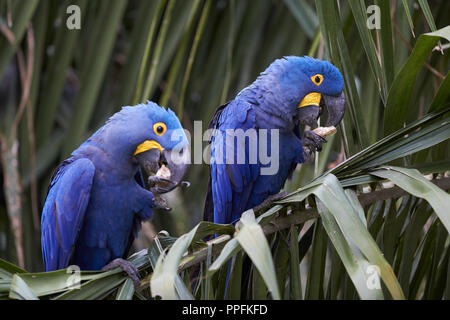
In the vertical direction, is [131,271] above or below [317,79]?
below

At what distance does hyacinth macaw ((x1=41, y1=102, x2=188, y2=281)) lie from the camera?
2.01 m

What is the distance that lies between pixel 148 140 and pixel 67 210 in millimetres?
373

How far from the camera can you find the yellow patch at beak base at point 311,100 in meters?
2.21

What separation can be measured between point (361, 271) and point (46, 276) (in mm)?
751

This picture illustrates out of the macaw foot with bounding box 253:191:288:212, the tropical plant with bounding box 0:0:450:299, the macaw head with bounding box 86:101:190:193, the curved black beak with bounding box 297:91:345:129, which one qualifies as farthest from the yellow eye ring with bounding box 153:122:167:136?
the curved black beak with bounding box 297:91:345:129

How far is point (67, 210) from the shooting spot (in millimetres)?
1999

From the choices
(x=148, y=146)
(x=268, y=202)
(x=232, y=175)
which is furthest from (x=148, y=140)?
(x=268, y=202)

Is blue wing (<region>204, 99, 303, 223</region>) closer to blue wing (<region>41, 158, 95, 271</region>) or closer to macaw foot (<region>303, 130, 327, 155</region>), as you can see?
macaw foot (<region>303, 130, 327, 155</region>)

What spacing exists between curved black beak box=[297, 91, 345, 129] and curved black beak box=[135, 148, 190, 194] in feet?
1.69

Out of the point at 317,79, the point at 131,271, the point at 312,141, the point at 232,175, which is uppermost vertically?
the point at 317,79

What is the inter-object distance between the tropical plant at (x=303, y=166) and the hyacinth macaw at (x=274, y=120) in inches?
4.7

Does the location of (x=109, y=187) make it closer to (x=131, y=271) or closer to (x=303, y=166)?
(x=131, y=271)
